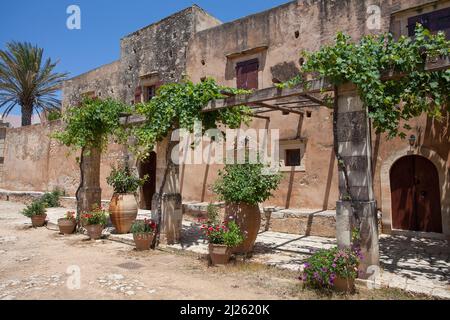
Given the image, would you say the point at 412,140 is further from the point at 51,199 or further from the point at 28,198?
the point at 28,198

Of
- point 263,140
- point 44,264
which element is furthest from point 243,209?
point 263,140

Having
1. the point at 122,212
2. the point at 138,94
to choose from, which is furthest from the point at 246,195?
the point at 138,94

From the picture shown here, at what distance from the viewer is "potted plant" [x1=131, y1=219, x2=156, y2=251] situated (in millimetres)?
6688

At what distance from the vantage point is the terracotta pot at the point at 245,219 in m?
6.02

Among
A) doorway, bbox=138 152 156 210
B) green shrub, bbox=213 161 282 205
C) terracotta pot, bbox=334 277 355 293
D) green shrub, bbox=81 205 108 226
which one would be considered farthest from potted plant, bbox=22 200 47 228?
terracotta pot, bbox=334 277 355 293

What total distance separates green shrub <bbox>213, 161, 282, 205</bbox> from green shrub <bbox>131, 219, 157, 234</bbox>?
168 cm

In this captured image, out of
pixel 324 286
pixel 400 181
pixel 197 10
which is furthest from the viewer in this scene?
pixel 197 10

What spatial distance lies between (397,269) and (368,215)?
1.24 meters

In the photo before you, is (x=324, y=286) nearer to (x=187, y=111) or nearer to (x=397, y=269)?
(x=397, y=269)

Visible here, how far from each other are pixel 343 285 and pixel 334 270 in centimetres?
23

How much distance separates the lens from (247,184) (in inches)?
235

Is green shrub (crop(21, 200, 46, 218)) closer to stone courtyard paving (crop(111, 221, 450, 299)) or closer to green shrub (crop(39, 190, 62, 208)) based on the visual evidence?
stone courtyard paving (crop(111, 221, 450, 299))

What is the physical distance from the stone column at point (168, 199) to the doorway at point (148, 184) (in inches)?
239

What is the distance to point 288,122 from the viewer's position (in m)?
9.55
